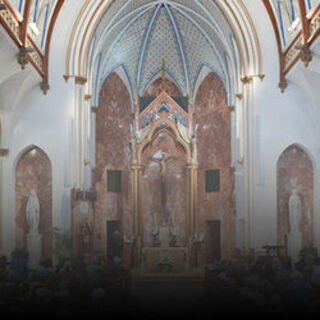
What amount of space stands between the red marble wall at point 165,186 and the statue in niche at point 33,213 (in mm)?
7485

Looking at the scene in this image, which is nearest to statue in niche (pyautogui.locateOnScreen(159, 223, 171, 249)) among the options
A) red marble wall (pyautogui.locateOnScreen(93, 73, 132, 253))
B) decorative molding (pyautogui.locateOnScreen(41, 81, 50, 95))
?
red marble wall (pyautogui.locateOnScreen(93, 73, 132, 253))

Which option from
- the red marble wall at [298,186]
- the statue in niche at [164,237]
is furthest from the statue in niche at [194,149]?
the red marble wall at [298,186]

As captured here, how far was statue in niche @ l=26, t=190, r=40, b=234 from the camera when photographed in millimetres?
20203

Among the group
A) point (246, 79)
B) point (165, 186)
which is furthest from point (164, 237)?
point (246, 79)

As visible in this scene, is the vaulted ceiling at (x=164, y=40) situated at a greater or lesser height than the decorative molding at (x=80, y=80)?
greater

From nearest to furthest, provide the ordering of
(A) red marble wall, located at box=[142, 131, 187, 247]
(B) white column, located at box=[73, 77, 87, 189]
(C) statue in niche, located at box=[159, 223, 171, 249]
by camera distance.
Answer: (B) white column, located at box=[73, 77, 87, 189] → (C) statue in niche, located at box=[159, 223, 171, 249] → (A) red marble wall, located at box=[142, 131, 187, 247]

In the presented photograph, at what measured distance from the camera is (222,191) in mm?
26375

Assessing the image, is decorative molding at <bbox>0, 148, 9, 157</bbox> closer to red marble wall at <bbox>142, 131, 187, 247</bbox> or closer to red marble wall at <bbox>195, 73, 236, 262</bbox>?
red marble wall at <bbox>142, 131, 187, 247</bbox>

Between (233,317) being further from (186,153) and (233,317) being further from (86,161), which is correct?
(186,153)

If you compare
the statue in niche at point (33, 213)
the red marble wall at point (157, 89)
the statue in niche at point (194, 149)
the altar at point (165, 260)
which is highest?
the red marble wall at point (157, 89)

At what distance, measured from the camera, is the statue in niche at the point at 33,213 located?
2020 centimetres

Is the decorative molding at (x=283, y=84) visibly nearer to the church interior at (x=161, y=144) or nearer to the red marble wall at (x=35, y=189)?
the church interior at (x=161, y=144)

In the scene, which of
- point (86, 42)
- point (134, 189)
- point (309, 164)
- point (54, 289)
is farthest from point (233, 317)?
point (134, 189)

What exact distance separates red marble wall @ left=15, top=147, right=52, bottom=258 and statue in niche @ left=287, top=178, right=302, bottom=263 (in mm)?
8760
